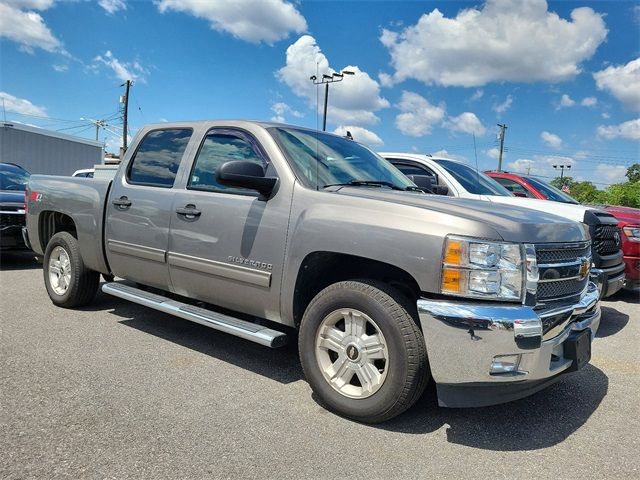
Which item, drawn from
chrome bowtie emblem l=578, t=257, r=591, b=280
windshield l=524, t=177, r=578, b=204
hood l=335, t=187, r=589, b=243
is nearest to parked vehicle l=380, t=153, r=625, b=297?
chrome bowtie emblem l=578, t=257, r=591, b=280

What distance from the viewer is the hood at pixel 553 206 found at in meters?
5.91

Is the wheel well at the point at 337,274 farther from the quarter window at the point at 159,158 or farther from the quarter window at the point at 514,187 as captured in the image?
the quarter window at the point at 514,187

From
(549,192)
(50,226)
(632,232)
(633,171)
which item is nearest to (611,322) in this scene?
(632,232)

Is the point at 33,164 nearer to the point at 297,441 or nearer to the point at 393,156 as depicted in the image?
the point at 393,156

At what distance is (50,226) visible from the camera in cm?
583

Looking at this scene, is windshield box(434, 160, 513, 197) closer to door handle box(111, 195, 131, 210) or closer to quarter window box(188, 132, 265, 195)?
quarter window box(188, 132, 265, 195)

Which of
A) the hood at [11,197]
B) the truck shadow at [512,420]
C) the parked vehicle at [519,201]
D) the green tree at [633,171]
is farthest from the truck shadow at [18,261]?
the green tree at [633,171]

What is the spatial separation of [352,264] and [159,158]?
2251mm

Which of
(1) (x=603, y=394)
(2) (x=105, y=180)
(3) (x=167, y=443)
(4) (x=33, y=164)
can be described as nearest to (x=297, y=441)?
(3) (x=167, y=443)

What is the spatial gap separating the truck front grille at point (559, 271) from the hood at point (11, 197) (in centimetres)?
832

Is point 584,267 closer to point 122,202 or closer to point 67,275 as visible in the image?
point 122,202

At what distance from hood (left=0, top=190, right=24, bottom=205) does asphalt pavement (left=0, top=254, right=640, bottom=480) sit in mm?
4520

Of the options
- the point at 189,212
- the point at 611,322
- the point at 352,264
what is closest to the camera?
the point at 352,264

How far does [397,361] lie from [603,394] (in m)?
1.94
